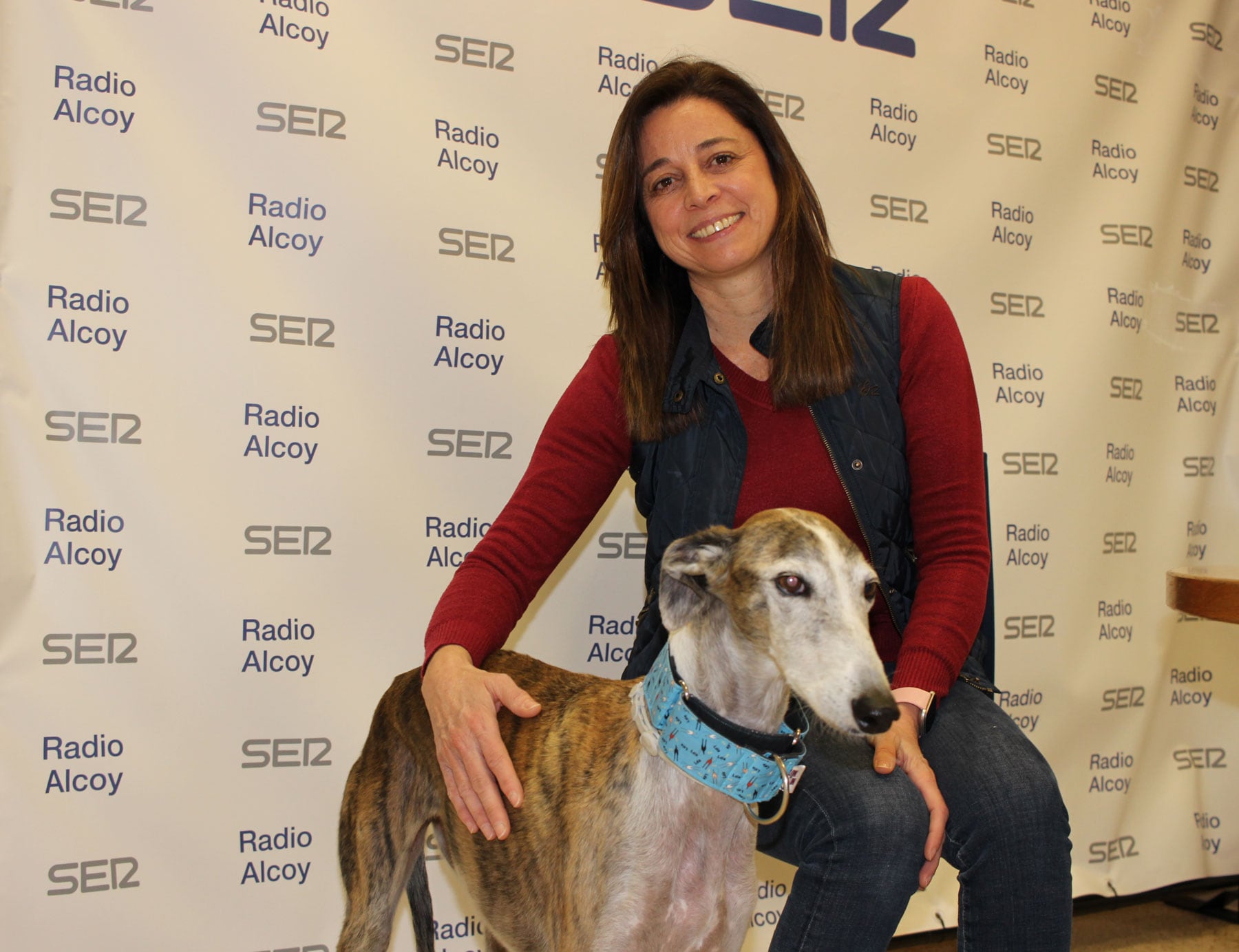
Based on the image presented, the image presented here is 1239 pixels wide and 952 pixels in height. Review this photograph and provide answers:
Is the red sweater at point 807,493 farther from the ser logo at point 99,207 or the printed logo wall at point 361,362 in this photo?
the ser logo at point 99,207

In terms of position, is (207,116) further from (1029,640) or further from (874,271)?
(1029,640)

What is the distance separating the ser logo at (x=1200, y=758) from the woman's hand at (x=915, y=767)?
2779mm

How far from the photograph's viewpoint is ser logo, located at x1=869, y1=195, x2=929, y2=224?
3.64 metres

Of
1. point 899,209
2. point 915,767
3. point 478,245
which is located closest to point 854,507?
point 915,767

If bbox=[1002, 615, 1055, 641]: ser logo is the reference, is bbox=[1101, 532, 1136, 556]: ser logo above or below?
above

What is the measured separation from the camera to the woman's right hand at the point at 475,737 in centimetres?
183

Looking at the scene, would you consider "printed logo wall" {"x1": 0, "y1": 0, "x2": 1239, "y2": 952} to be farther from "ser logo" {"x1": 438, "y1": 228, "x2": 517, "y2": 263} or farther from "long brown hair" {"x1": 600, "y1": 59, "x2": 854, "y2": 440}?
"long brown hair" {"x1": 600, "y1": 59, "x2": 854, "y2": 440}

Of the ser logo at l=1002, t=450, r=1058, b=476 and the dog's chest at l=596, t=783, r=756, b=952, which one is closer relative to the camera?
the dog's chest at l=596, t=783, r=756, b=952

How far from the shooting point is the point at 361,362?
3014 millimetres

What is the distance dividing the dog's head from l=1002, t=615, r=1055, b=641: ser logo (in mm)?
2268

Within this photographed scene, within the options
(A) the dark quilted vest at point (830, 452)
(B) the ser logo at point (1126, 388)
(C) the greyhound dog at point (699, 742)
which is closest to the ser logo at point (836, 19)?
(B) the ser logo at point (1126, 388)

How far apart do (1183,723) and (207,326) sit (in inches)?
151

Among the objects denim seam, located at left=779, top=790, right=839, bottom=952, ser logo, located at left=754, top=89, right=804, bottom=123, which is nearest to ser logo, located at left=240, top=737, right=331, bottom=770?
denim seam, located at left=779, top=790, right=839, bottom=952

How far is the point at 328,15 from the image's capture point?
2943 mm
